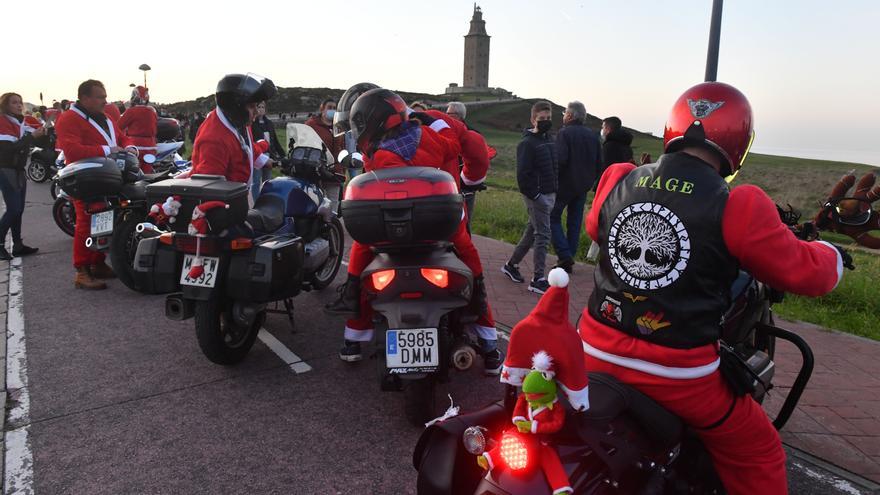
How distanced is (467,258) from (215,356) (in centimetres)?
193

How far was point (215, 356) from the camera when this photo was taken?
4.29 metres

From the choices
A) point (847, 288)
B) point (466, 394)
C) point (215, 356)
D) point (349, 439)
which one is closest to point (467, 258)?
point (466, 394)

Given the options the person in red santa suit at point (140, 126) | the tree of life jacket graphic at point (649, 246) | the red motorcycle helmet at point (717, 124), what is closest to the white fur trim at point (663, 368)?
the tree of life jacket graphic at point (649, 246)

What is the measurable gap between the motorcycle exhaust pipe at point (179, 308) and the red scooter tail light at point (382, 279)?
58.4 inches

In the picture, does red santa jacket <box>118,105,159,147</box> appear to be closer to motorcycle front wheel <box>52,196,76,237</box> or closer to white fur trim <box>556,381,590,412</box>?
motorcycle front wheel <box>52,196,76,237</box>

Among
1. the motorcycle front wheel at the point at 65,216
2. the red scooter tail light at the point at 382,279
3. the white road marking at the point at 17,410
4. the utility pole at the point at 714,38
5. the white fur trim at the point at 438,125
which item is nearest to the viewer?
the white road marking at the point at 17,410

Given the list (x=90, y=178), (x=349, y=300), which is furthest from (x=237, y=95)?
(x=90, y=178)

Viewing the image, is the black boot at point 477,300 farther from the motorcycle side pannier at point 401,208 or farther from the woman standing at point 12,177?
the woman standing at point 12,177

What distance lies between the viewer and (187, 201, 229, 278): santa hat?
3.91m

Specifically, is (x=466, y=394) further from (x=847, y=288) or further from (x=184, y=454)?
(x=847, y=288)

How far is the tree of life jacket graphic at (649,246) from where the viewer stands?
193 centimetres

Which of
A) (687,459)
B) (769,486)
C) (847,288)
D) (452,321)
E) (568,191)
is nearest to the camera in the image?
(769,486)

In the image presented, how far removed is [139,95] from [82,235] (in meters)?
6.20

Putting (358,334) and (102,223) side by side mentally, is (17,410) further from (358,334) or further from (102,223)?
(102,223)
